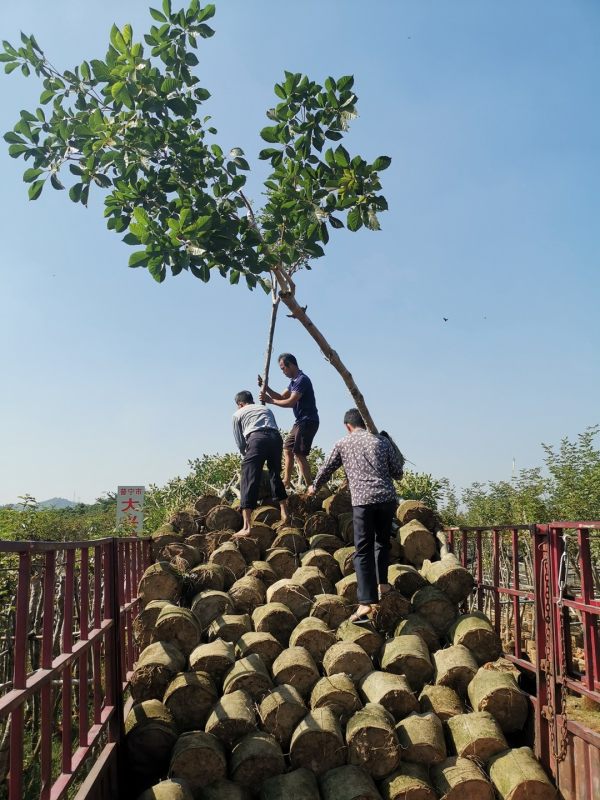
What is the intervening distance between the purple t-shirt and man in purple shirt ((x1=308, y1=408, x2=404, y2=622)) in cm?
161

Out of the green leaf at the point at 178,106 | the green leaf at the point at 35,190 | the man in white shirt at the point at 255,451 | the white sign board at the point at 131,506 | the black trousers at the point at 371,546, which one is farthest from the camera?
the white sign board at the point at 131,506

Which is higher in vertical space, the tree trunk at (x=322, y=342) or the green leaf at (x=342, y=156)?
the green leaf at (x=342, y=156)

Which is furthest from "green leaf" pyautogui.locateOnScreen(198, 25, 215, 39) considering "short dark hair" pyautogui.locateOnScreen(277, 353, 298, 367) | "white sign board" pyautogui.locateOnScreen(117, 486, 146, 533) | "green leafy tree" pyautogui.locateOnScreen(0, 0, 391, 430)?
"white sign board" pyautogui.locateOnScreen(117, 486, 146, 533)

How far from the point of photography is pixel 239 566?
6.69 metres

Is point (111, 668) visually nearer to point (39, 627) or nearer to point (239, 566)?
point (239, 566)

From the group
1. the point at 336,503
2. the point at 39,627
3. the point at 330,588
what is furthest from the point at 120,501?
the point at 330,588

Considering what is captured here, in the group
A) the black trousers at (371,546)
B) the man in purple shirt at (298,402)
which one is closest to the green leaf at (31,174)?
the man in purple shirt at (298,402)

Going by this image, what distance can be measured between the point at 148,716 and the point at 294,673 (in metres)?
1.12

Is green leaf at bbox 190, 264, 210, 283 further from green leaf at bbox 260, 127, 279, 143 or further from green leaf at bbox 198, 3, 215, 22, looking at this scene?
green leaf at bbox 198, 3, 215, 22

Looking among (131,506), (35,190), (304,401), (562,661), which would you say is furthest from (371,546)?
(131,506)

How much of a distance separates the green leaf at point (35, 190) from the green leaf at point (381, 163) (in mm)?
3448

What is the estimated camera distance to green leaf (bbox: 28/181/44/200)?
21.9 feet

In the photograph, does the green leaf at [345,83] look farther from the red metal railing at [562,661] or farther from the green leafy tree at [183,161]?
the red metal railing at [562,661]

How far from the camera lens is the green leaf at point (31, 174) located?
6691 mm
